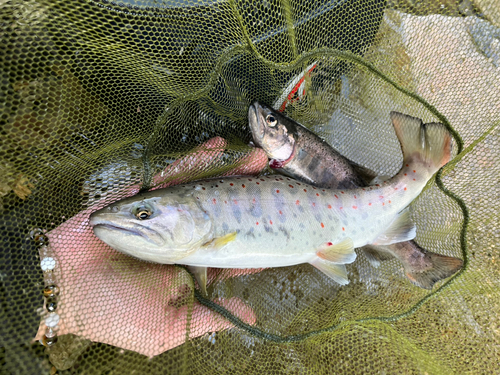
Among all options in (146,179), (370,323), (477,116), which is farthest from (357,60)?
(370,323)

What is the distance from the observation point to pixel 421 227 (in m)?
2.83

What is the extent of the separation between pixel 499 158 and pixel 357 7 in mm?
2008

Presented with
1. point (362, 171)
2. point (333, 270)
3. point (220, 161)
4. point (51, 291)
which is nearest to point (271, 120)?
point (220, 161)

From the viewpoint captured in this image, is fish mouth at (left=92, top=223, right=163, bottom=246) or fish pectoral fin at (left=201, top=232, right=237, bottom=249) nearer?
fish mouth at (left=92, top=223, right=163, bottom=246)

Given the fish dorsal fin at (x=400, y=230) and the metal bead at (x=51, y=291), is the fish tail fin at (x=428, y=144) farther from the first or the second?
the metal bead at (x=51, y=291)

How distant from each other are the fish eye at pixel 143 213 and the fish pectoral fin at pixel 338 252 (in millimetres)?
1208

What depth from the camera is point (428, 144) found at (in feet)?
7.41

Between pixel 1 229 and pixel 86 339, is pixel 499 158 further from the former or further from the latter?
pixel 1 229

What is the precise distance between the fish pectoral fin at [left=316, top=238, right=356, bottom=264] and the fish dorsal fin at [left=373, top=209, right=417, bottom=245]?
34cm

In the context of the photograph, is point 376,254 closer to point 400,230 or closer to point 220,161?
point 400,230

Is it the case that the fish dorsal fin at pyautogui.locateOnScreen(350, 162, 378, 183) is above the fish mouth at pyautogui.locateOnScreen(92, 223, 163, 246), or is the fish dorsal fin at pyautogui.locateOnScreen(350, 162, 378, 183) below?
above

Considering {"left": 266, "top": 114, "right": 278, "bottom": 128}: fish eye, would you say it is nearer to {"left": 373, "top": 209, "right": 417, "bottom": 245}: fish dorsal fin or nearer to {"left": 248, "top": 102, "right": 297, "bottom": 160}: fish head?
{"left": 248, "top": 102, "right": 297, "bottom": 160}: fish head

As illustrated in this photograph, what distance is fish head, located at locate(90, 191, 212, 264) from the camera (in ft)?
5.42

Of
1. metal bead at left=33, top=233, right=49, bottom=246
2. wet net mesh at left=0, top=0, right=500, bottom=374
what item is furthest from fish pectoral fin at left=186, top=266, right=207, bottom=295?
metal bead at left=33, top=233, right=49, bottom=246
